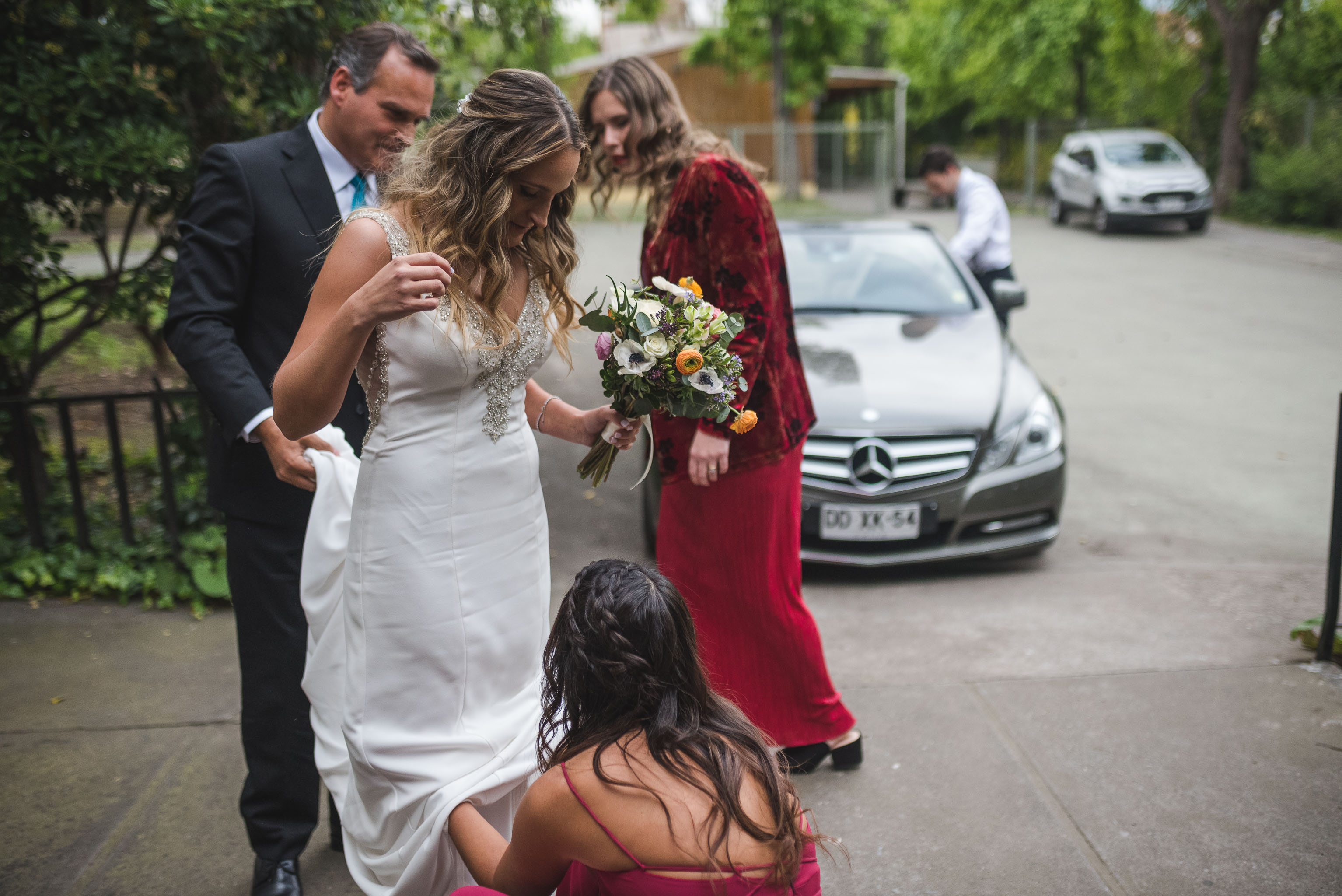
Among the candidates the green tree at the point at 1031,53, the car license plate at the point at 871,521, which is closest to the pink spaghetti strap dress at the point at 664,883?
the car license plate at the point at 871,521

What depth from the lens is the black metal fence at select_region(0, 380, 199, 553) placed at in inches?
180

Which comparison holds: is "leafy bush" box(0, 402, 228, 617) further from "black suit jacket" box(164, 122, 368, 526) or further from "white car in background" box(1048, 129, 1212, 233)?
"white car in background" box(1048, 129, 1212, 233)

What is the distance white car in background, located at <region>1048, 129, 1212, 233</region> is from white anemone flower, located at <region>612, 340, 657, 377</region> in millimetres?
18673

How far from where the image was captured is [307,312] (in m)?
2.14

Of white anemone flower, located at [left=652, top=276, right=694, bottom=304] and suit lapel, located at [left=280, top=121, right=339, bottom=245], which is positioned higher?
suit lapel, located at [left=280, top=121, right=339, bottom=245]

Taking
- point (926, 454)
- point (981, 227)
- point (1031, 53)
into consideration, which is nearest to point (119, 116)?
point (926, 454)

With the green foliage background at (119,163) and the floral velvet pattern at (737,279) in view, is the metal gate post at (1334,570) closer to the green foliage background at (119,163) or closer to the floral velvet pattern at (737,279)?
the floral velvet pattern at (737,279)

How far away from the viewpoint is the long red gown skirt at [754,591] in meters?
3.03

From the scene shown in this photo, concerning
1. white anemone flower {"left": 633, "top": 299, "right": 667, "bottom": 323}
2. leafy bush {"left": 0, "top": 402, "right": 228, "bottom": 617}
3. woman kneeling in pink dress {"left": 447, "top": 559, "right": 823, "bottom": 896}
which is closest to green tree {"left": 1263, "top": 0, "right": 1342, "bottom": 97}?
leafy bush {"left": 0, "top": 402, "right": 228, "bottom": 617}

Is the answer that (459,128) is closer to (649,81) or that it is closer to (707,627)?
(649,81)

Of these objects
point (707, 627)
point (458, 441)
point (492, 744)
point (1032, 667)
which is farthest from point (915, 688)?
point (458, 441)

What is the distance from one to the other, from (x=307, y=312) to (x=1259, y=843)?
113 inches

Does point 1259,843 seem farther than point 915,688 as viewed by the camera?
No

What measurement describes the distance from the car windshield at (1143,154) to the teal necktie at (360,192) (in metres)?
19.4
